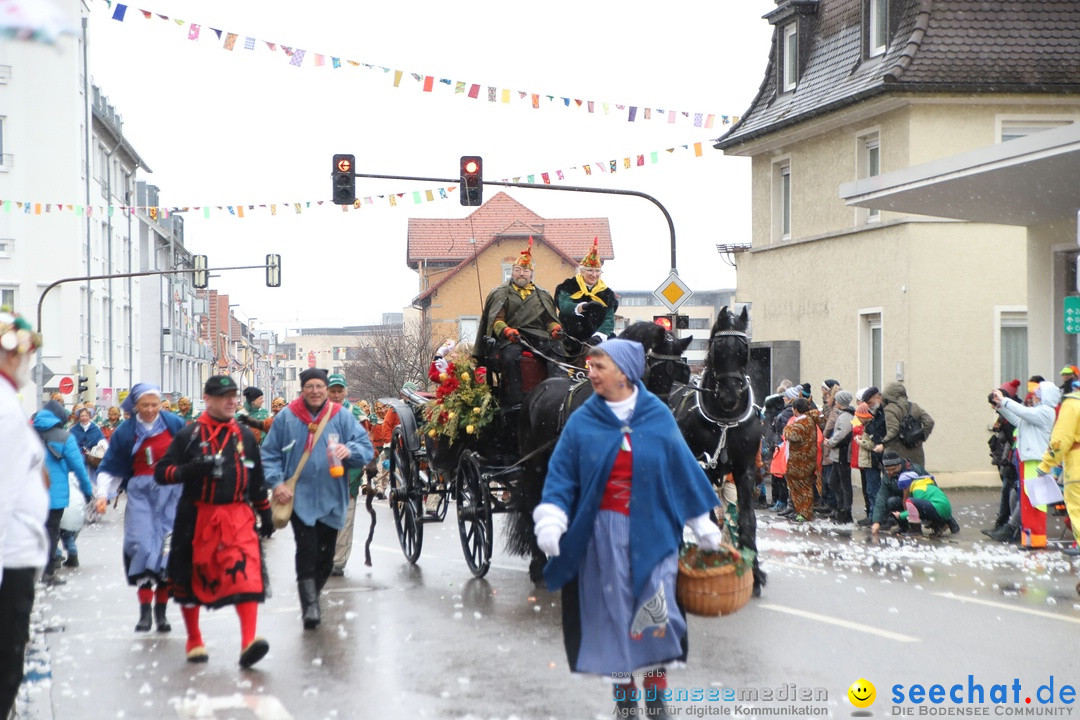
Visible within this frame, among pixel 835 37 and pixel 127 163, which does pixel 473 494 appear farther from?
pixel 127 163

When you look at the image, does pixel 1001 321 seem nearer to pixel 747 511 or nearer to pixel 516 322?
pixel 516 322

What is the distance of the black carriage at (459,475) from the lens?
11977mm

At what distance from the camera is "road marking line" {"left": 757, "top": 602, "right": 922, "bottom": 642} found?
8.84 meters

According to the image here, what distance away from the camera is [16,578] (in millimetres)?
5660

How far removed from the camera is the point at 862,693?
7.12 m

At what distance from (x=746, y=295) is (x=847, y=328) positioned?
Answer: 15.1ft

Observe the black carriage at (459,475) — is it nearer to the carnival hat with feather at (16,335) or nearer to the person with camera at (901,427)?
the person with camera at (901,427)

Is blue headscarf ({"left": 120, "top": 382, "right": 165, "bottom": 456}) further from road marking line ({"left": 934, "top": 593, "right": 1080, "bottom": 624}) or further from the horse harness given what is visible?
road marking line ({"left": 934, "top": 593, "right": 1080, "bottom": 624})

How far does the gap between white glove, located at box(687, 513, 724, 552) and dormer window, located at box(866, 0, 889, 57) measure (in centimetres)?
2034

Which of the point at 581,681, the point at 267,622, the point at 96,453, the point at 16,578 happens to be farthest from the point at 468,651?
the point at 96,453

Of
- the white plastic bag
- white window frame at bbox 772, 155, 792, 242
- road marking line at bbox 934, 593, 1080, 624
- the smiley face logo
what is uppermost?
white window frame at bbox 772, 155, 792, 242

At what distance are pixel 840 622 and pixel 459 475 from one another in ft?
14.3

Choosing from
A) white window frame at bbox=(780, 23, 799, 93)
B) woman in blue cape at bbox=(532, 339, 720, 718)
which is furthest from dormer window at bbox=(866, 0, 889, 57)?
woman in blue cape at bbox=(532, 339, 720, 718)

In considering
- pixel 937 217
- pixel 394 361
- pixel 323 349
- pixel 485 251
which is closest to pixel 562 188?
pixel 937 217
